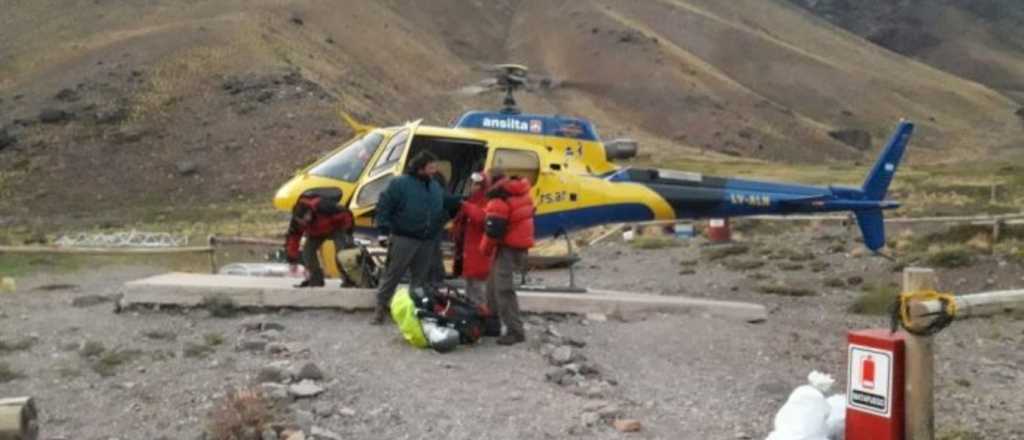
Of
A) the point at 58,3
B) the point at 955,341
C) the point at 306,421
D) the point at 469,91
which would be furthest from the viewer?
the point at 58,3

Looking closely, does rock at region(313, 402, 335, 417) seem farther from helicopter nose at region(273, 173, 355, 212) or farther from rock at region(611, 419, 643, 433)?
helicopter nose at region(273, 173, 355, 212)

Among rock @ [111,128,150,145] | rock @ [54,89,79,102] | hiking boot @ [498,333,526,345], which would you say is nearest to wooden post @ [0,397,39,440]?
hiking boot @ [498,333,526,345]

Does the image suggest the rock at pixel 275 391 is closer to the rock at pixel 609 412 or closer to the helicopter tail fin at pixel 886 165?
the rock at pixel 609 412

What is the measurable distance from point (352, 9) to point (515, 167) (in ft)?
228

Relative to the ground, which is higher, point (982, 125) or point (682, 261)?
point (982, 125)

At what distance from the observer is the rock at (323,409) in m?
8.25

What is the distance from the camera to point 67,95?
175ft

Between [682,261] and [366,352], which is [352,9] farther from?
[366,352]

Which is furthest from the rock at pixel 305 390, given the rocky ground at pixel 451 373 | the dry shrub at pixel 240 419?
the dry shrub at pixel 240 419

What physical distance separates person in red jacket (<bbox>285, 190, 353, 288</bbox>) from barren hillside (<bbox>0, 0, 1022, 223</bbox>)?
2.35 metres

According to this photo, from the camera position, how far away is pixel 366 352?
995cm

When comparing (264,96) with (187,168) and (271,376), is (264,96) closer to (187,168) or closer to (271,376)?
(187,168)

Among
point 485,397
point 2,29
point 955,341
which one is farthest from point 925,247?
point 2,29

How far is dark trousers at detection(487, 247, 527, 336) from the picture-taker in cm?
1048
